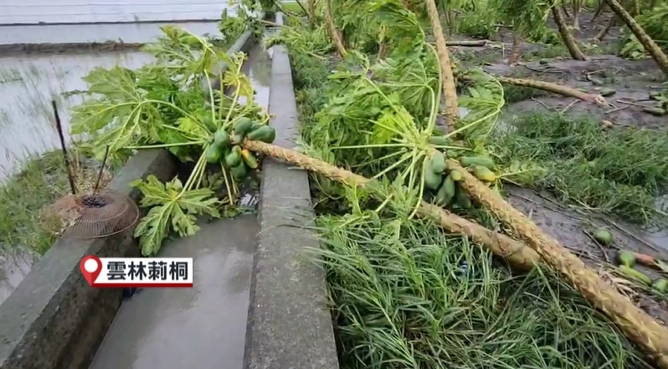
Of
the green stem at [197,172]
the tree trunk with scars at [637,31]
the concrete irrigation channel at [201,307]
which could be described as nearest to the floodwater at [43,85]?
the green stem at [197,172]

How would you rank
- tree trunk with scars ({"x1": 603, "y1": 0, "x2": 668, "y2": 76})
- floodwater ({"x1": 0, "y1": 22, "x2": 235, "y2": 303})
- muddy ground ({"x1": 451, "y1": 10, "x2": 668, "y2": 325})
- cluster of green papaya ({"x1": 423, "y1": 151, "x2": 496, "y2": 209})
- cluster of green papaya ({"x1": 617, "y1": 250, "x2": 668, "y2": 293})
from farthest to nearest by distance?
tree trunk with scars ({"x1": 603, "y1": 0, "x2": 668, "y2": 76}), floodwater ({"x1": 0, "y1": 22, "x2": 235, "y2": 303}), muddy ground ({"x1": 451, "y1": 10, "x2": 668, "y2": 325}), cluster of green papaya ({"x1": 423, "y1": 151, "x2": 496, "y2": 209}), cluster of green papaya ({"x1": 617, "y1": 250, "x2": 668, "y2": 293})

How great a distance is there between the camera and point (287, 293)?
6.35ft

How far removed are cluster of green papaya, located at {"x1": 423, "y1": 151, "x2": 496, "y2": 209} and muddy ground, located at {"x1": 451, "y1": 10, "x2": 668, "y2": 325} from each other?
63 cm

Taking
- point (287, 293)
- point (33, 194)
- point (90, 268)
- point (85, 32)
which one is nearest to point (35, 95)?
point (33, 194)

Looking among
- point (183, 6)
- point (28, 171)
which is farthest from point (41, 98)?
point (183, 6)

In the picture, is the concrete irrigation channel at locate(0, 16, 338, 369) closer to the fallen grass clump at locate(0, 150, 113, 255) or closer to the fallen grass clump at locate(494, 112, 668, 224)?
the fallen grass clump at locate(0, 150, 113, 255)

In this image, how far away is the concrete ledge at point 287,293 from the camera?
1630 millimetres

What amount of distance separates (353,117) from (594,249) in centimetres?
167

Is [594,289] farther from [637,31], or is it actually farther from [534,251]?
[637,31]

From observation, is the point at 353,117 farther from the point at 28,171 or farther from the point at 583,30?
the point at 583,30

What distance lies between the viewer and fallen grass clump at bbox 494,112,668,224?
3.31 meters

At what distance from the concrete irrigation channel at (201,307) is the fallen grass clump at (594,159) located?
1.97 m

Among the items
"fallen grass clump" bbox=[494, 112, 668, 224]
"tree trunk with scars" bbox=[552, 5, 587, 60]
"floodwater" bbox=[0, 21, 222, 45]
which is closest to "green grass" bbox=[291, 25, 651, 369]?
"fallen grass clump" bbox=[494, 112, 668, 224]

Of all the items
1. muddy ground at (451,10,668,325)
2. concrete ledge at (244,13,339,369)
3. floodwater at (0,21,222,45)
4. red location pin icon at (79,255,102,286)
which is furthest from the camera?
floodwater at (0,21,222,45)
